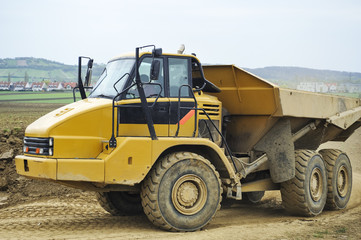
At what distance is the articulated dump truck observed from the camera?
7.77 meters

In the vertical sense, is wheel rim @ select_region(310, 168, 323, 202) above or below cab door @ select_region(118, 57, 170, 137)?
below

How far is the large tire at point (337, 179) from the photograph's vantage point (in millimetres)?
11438

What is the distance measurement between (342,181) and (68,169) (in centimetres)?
697

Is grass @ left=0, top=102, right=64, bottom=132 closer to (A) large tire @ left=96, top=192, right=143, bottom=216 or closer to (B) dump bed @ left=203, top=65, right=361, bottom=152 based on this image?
(A) large tire @ left=96, top=192, right=143, bottom=216

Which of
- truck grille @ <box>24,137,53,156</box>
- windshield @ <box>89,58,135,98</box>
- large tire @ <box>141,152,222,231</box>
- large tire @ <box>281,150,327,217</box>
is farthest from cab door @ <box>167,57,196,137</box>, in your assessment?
large tire @ <box>281,150,327,217</box>

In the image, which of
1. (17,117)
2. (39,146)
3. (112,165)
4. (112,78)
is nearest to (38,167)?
(39,146)

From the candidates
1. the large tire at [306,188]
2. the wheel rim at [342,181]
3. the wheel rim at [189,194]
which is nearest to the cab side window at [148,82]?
the wheel rim at [189,194]

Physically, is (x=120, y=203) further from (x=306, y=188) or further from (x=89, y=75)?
(x=306, y=188)

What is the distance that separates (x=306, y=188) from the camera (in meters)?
10.3

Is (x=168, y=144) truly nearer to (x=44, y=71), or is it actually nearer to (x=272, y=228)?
(x=272, y=228)

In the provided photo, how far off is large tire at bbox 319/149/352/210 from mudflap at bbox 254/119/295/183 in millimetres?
1669

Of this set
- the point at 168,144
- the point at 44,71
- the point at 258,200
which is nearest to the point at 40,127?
the point at 168,144

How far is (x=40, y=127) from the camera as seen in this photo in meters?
7.86

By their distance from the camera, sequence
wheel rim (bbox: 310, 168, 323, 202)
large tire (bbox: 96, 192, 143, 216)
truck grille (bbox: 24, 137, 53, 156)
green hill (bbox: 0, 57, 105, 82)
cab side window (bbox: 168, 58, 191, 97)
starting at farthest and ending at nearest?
1. green hill (bbox: 0, 57, 105, 82)
2. wheel rim (bbox: 310, 168, 323, 202)
3. large tire (bbox: 96, 192, 143, 216)
4. cab side window (bbox: 168, 58, 191, 97)
5. truck grille (bbox: 24, 137, 53, 156)
